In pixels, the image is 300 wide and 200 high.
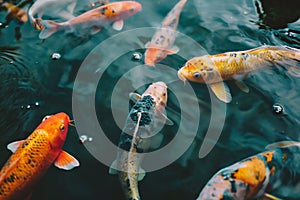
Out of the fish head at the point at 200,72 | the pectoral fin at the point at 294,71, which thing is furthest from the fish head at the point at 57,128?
the pectoral fin at the point at 294,71

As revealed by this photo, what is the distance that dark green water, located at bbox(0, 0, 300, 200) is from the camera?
2.66 metres

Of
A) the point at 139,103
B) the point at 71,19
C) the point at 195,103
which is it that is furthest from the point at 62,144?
the point at 71,19

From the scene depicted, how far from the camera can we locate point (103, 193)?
2.58 metres

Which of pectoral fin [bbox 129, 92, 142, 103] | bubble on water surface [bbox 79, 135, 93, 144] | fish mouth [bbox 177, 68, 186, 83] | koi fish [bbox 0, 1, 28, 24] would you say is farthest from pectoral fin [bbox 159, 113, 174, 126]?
koi fish [bbox 0, 1, 28, 24]

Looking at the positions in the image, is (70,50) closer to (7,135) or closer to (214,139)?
(7,135)

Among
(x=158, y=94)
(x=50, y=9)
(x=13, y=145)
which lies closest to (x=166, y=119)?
(x=158, y=94)

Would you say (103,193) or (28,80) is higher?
(28,80)

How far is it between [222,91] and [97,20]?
183 cm

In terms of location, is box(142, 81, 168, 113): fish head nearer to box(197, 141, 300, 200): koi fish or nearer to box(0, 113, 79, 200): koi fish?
box(0, 113, 79, 200): koi fish

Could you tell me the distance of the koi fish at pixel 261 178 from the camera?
7.12 ft

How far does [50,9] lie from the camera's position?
167 inches

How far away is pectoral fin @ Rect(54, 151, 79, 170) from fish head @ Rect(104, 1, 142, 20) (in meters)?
2.05

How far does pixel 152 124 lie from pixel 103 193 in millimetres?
691

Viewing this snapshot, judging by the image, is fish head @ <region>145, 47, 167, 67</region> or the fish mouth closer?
the fish mouth
